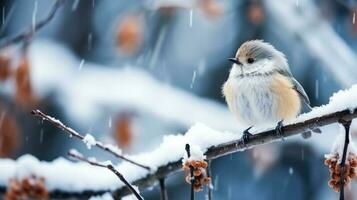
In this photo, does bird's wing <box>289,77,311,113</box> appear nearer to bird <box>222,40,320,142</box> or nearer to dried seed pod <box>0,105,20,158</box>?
bird <box>222,40,320,142</box>

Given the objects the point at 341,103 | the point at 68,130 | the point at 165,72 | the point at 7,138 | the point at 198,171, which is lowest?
the point at 198,171

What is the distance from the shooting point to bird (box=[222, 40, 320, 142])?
3.15 m

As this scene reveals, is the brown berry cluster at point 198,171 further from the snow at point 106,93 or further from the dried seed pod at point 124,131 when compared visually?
the snow at point 106,93

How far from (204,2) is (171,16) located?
3715 mm

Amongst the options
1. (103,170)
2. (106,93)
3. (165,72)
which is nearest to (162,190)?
(103,170)

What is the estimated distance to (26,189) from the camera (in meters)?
1.98

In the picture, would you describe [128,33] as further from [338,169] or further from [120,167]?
[338,169]

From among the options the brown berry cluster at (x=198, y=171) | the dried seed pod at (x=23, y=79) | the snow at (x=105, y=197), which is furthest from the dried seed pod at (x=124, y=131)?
the brown berry cluster at (x=198, y=171)

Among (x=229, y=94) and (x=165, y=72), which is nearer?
(x=229, y=94)

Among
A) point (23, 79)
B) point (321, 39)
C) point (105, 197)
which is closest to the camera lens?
point (105, 197)

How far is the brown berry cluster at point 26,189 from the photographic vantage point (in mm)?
1971

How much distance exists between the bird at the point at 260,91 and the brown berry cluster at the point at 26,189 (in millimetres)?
1364

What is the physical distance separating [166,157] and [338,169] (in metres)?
0.62

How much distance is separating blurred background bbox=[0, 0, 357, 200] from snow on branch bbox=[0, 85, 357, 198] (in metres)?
0.93
